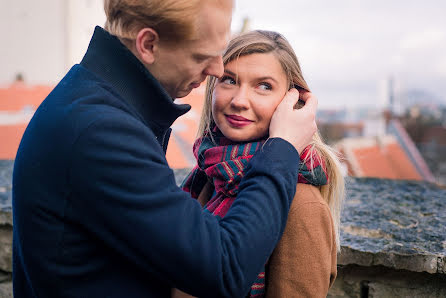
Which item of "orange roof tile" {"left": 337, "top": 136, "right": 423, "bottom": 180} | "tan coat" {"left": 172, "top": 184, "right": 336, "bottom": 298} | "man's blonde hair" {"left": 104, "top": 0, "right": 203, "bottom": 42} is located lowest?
"orange roof tile" {"left": 337, "top": 136, "right": 423, "bottom": 180}

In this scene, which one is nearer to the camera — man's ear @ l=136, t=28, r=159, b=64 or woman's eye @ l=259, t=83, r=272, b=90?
man's ear @ l=136, t=28, r=159, b=64

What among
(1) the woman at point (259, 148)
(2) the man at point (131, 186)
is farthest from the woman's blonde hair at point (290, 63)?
(2) the man at point (131, 186)

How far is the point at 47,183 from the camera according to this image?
42.9 inches

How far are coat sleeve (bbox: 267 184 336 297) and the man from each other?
0.21m

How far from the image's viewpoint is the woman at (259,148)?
4.54 feet

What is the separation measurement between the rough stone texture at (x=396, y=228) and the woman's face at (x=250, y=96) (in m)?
0.68

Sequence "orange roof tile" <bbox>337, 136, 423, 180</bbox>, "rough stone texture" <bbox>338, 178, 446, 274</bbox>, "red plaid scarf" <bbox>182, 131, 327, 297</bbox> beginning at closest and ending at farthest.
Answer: "red plaid scarf" <bbox>182, 131, 327, 297</bbox>, "rough stone texture" <bbox>338, 178, 446, 274</bbox>, "orange roof tile" <bbox>337, 136, 423, 180</bbox>

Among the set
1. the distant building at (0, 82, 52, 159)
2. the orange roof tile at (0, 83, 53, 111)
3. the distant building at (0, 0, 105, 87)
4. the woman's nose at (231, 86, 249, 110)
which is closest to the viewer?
the woman's nose at (231, 86, 249, 110)

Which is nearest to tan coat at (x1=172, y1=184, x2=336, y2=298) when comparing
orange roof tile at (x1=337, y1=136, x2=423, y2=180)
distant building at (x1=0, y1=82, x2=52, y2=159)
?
distant building at (x1=0, y1=82, x2=52, y2=159)

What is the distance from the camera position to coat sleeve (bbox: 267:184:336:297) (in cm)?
138

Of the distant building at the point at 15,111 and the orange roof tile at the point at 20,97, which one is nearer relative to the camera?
the distant building at the point at 15,111

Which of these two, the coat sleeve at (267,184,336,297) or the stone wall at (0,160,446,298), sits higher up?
the coat sleeve at (267,184,336,297)

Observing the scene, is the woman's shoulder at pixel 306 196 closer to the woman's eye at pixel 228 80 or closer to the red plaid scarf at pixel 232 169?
the red plaid scarf at pixel 232 169

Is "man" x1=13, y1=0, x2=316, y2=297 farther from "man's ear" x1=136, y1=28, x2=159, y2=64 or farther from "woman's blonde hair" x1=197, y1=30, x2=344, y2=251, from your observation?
"woman's blonde hair" x1=197, y1=30, x2=344, y2=251
